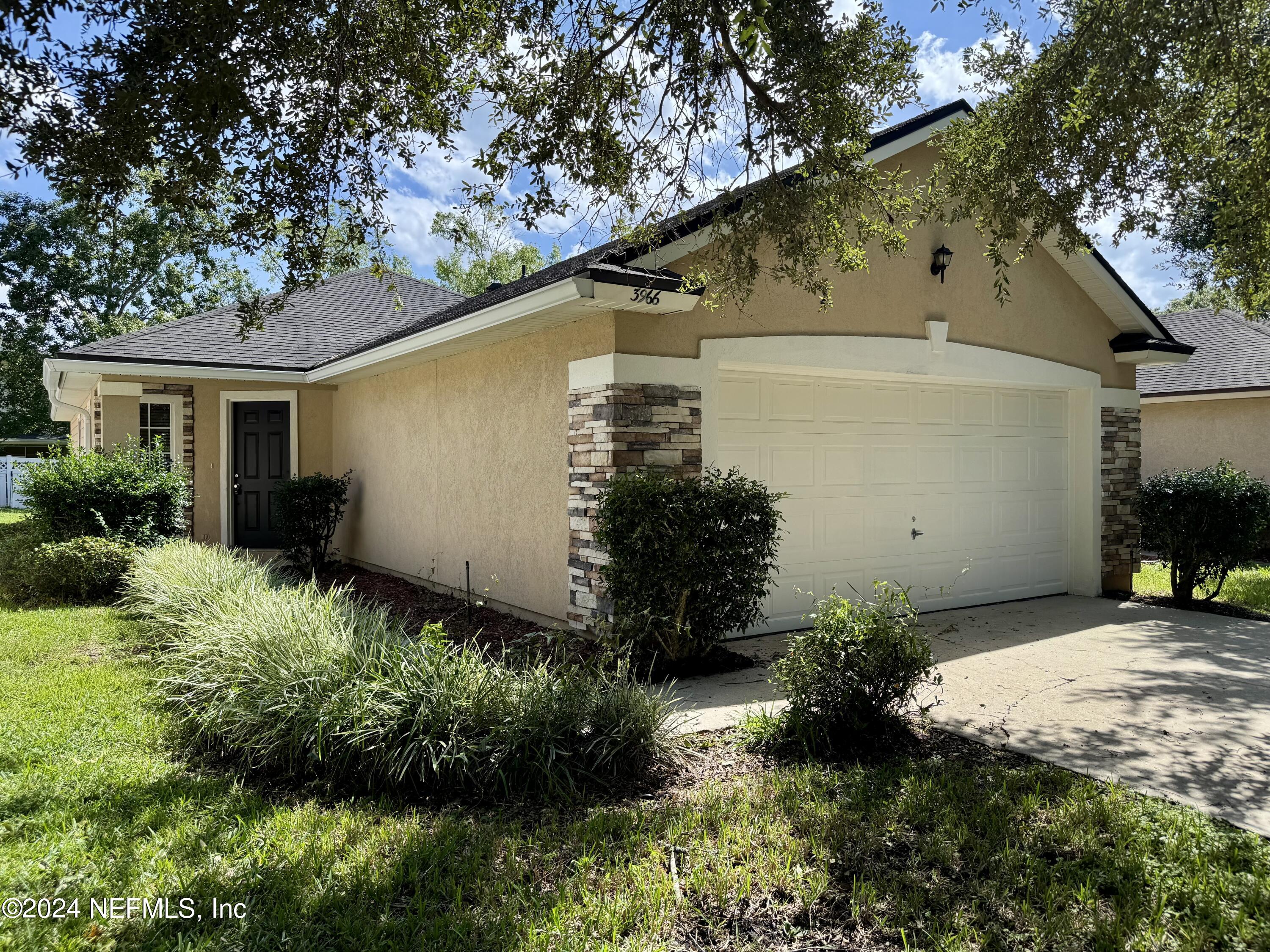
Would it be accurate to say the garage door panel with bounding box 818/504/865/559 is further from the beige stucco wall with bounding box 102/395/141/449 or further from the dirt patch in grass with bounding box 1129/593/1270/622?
the beige stucco wall with bounding box 102/395/141/449

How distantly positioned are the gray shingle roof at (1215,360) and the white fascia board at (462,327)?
11.3m

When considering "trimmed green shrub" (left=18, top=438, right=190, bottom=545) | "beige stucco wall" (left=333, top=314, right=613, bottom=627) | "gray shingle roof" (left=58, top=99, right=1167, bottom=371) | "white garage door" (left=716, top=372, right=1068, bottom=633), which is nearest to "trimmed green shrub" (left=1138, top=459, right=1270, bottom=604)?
"white garage door" (left=716, top=372, right=1068, bottom=633)

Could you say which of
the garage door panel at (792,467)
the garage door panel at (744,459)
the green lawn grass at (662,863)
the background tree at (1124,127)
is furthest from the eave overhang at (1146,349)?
the green lawn grass at (662,863)

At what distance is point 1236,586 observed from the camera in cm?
1030

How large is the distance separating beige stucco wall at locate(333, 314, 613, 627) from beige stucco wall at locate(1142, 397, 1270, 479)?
1232cm

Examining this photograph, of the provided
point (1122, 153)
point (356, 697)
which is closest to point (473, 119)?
point (356, 697)

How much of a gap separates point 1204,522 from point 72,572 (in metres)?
12.6

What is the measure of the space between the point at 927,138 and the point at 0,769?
8491 millimetres

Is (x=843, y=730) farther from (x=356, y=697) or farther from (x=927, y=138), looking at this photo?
(x=927, y=138)

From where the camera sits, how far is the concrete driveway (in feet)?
13.7

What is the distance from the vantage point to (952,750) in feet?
14.7

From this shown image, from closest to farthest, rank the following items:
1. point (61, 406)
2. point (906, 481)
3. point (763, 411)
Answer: point (763, 411) < point (906, 481) < point (61, 406)

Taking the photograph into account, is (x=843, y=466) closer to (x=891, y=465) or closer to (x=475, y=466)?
(x=891, y=465)

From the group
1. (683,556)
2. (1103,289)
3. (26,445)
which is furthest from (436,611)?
(26,445)
